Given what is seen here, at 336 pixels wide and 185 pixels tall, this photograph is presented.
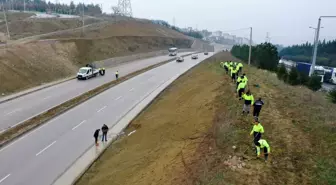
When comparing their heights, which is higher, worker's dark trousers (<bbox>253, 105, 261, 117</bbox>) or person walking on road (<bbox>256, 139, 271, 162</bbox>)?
worker's dark trousers (<bbox>253, 105, 261, 117</bbox>)

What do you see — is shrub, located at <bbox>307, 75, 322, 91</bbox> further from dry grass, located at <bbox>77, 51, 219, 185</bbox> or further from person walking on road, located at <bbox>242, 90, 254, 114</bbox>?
person walking on road, located at <bbox>242, 90, 254, 114</bbox>

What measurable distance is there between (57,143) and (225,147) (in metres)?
11.1

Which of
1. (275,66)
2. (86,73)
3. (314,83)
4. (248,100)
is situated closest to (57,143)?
(248,100)

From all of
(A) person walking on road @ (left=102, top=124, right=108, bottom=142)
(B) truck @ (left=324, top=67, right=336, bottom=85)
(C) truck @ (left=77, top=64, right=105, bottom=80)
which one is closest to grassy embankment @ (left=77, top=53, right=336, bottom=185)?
(A) person walking on road @ (left=102, top=124, right=108, bottom=142)

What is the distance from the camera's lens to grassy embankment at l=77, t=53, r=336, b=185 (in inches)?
460

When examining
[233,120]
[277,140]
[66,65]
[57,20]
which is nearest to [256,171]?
[277,140]

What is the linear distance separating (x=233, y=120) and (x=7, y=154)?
13.1m

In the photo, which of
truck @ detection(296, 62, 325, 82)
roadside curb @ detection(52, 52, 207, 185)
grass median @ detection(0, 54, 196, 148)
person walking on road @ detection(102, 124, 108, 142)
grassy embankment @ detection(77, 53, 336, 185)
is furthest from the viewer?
truck @ detection(296, 62, 325, 82)

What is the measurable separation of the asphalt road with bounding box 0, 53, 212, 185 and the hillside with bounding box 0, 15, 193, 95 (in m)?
11.7

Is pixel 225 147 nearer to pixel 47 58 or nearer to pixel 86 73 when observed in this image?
pixel 86 73

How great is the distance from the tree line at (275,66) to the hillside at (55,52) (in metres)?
28.9

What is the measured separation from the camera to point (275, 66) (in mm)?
47750

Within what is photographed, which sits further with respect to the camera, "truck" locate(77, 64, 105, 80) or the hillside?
"truck" locate(77, 64, 105, 80)

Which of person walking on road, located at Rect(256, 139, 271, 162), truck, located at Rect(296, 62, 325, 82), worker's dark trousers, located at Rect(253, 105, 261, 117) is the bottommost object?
truck, located at Rect(296, 62, 325, 82)
